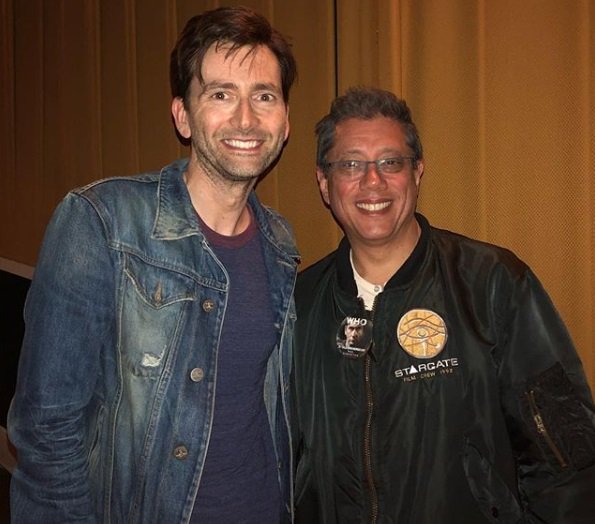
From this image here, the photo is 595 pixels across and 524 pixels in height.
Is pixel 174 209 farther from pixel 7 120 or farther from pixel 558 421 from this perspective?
pixel 7 120

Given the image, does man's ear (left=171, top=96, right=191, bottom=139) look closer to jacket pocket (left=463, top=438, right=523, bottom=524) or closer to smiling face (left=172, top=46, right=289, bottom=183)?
smiling face (left=172, top=46, right=289, bottom=183)

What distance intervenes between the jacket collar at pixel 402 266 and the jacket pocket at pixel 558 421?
0.40 meters

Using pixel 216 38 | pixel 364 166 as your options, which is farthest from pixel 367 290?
pixel 216 38

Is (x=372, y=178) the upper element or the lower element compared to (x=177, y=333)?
upper

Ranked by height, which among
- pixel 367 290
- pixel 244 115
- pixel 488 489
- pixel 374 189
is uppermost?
pixel 244 115

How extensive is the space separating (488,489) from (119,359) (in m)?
0.93

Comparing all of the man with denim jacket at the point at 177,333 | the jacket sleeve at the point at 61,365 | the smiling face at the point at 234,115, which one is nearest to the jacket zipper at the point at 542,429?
the man with denim jacket at the point at 177,333

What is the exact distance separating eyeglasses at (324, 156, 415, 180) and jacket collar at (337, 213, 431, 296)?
0.17 m

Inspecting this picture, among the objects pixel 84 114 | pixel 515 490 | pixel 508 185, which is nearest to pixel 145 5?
pixel 84 114

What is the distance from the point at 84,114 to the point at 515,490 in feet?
8.65

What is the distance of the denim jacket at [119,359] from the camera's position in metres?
1.17

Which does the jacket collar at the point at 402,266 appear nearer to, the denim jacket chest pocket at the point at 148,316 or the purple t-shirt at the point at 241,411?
the purple t-shirt at the point at 241,411

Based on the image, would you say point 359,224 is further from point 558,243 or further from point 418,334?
point 558,243

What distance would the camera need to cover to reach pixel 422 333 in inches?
56.3
